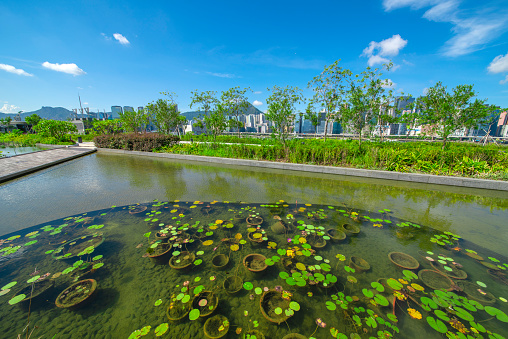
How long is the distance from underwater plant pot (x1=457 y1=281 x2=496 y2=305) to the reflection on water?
1222 millimetres

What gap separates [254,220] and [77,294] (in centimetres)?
243

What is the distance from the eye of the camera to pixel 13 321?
1675mm

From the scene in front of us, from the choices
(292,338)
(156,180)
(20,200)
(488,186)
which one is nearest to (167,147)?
(156,180)

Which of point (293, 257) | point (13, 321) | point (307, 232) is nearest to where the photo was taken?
point (13, 321)

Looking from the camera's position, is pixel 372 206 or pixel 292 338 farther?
pixel 372 206

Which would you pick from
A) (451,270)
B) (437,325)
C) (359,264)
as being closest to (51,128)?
(359,264)

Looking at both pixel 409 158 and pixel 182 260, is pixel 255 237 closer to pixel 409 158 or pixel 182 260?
pixel 182 260

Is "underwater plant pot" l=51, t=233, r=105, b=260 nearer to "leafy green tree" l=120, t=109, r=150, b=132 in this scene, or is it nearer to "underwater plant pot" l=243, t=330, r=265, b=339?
"underwater plant pot" l=243, t=330, r=265, b=339

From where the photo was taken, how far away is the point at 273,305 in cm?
185

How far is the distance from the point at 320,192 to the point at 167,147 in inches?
436

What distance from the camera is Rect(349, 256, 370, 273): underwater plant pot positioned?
2.28 metres

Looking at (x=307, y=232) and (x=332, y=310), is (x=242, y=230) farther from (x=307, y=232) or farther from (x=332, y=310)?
(x=332, y=310)

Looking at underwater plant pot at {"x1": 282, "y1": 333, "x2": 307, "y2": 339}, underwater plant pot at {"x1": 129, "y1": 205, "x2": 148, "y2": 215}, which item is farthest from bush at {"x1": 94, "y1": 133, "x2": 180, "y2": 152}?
underwater plant pot at {"x1": 282, "y1": 333, "x2": 307, "y2": 339}

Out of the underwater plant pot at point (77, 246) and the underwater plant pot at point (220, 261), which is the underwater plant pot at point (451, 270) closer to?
the underwater plant pot at point (220, 261)
